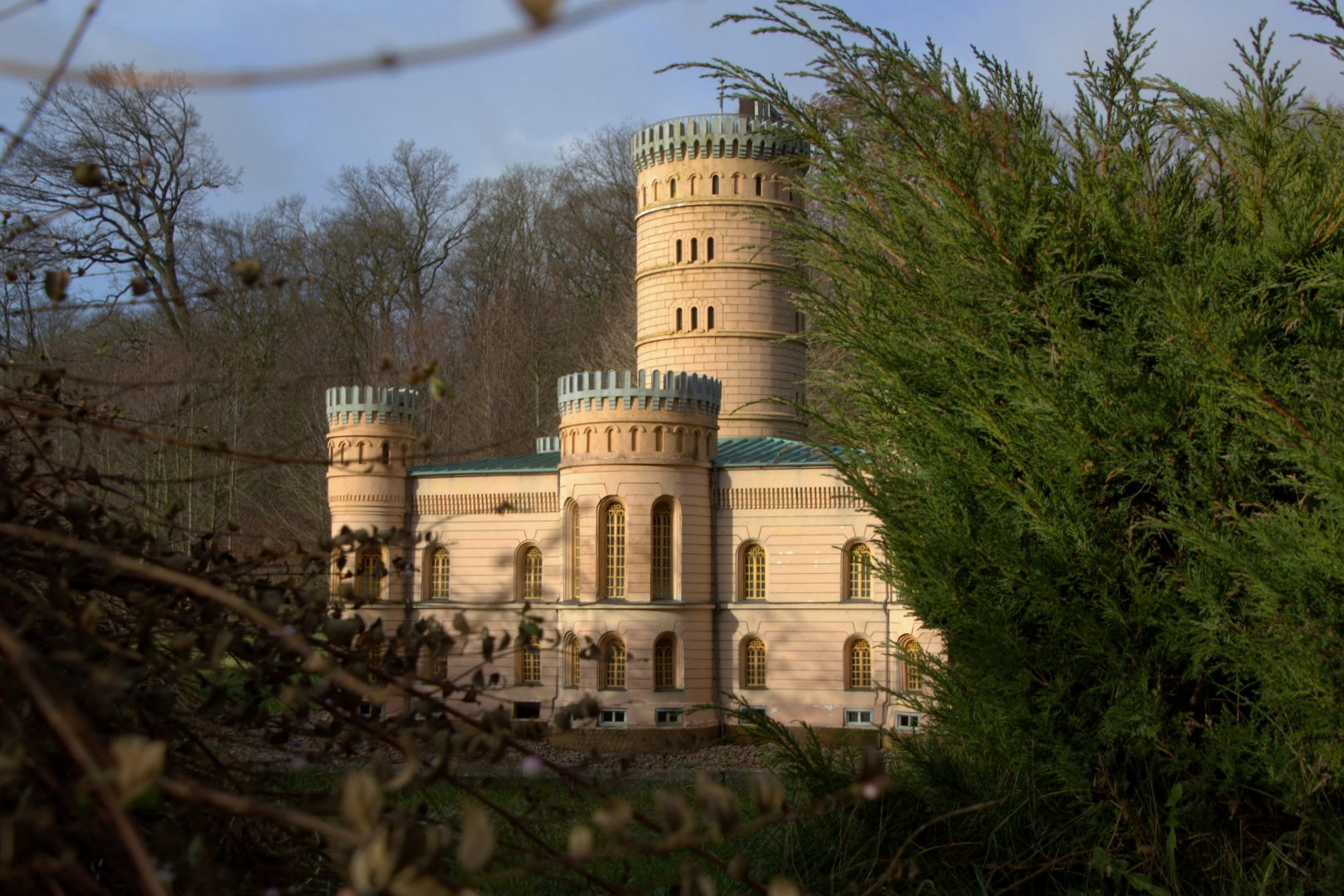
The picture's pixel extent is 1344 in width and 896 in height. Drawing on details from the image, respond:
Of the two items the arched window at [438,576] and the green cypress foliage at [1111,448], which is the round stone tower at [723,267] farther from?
the green cypress foliage at [1111,448]

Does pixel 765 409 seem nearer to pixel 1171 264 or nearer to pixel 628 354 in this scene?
pixel 628 354

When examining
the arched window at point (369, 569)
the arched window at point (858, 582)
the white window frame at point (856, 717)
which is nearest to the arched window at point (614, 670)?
the white window frame at point (856, 717)

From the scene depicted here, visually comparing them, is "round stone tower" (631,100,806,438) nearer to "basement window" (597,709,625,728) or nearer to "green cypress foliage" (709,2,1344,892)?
"basement window" (597,709,625,728)

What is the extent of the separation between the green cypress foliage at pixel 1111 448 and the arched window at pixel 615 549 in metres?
13.8

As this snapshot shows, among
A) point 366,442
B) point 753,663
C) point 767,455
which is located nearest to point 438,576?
point 366,442

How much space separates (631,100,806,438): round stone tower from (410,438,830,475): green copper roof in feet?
5.99

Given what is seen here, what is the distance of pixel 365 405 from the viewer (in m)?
22.7

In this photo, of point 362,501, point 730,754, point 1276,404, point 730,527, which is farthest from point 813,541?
point 1276,404

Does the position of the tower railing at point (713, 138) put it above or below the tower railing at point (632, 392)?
above

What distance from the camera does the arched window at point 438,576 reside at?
23312 millimetres

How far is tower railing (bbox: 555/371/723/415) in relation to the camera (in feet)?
69.7

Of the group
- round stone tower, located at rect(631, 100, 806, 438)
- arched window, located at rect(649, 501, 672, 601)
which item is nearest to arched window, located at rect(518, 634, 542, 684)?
arched window, located at rect(649, 501, 672, 601)

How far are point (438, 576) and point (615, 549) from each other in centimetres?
417

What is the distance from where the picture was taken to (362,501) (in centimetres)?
2253
